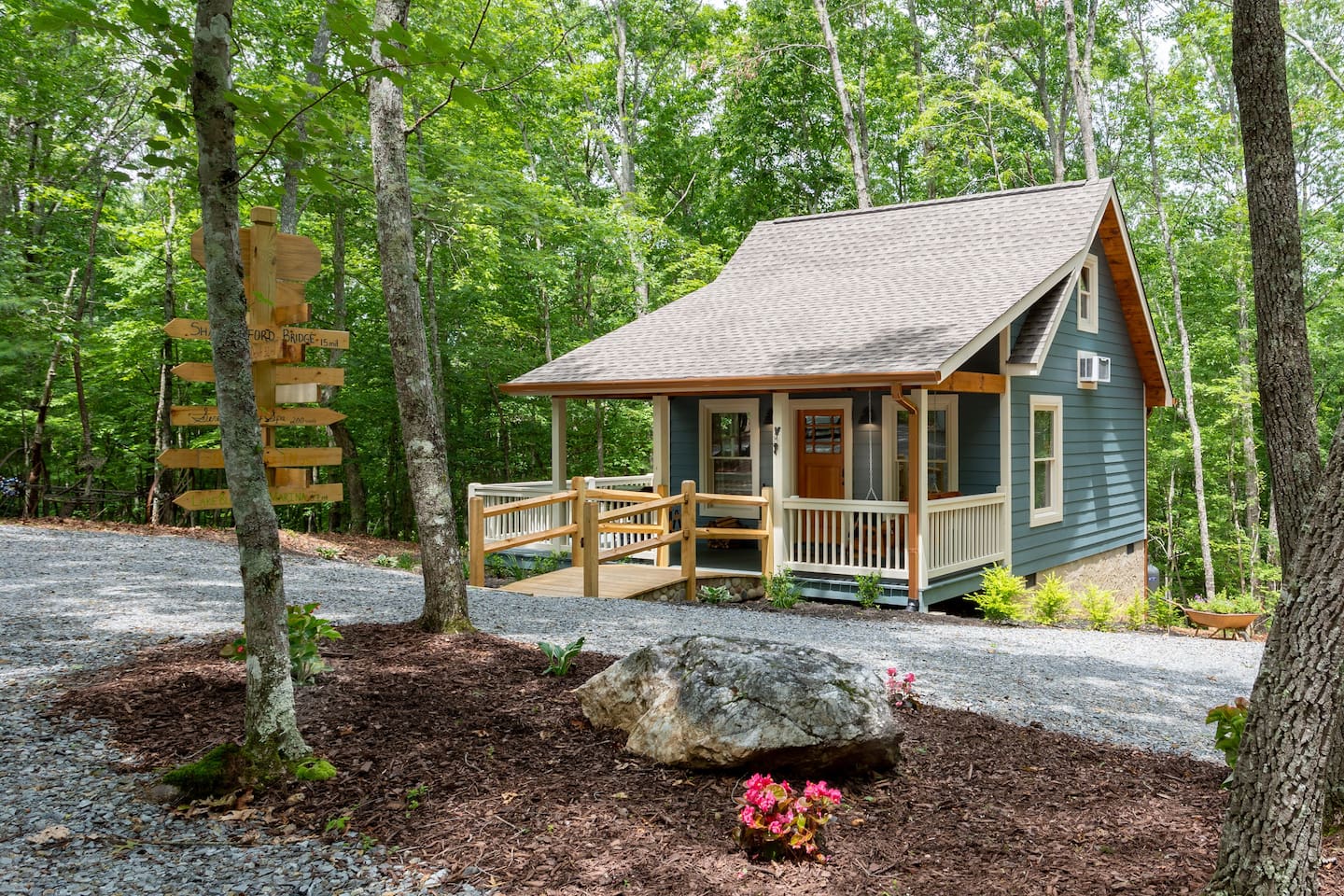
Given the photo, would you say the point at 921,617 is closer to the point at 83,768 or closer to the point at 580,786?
the point at 580,786

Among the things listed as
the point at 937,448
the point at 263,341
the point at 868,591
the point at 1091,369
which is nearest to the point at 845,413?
the point at 937,448

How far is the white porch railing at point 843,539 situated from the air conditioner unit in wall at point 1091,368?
14.9 feet

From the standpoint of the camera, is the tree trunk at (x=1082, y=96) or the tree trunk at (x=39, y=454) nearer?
the tree trunk at (x=39, y=454)

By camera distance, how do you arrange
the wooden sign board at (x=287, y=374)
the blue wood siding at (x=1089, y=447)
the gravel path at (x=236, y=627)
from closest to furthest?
the gravel path at (x=236, y=627) < the wooden sign board at (x=287, y=374) < the blue wood siding at (x=1089, y=447)

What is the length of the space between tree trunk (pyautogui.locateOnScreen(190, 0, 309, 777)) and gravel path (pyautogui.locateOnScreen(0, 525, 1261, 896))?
1.60 ft

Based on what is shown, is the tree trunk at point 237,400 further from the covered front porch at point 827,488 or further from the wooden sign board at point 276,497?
the covered front porch at point 827,488

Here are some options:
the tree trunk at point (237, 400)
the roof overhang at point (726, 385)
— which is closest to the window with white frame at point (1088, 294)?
the roof overhang at point (726, 385)

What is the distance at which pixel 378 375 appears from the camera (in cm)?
2012

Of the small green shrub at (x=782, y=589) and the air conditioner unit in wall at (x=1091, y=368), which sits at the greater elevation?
the air conditioner unit in wall at (x=1091, y=368)

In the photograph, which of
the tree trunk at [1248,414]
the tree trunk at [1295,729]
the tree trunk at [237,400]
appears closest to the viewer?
the tree trunk at [1295,729]

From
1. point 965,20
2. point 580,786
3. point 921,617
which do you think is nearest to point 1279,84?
point 580,786

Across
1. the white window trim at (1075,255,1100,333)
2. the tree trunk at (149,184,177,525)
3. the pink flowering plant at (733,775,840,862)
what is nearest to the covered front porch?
the white window trim at (1075,255,1100,333)

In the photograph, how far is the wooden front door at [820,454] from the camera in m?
12.5

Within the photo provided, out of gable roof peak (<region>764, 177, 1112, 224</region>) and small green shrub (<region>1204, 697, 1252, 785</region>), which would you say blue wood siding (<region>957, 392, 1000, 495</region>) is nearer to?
gable roof peak (<region>764, 177, 1112, 224</region>)
